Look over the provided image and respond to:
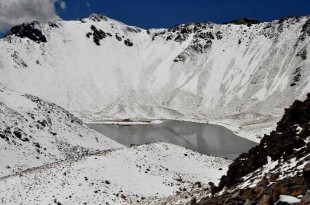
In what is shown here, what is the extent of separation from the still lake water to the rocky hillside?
44.3m

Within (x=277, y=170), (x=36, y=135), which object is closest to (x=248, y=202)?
(x=277, y=170)

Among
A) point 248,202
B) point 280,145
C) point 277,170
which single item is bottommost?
point 248,202

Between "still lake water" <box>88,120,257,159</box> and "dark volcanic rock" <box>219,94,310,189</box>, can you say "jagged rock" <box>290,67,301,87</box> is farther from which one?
"dark volcanic rock" <box>219,94,310,189</box>

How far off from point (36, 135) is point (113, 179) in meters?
14.1

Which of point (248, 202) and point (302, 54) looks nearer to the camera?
point (248, 202)

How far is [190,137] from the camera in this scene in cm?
9719

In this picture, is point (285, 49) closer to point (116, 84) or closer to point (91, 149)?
point (116, 84)

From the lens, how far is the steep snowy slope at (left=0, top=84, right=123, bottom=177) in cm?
4169

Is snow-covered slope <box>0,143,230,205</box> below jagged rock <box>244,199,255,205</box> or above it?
above

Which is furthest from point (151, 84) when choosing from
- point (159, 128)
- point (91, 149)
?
point (91, 149)

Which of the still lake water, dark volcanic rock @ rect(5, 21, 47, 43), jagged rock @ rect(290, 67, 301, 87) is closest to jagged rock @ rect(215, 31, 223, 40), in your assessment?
jagged rock @ rect(290, 67, 301, 87)

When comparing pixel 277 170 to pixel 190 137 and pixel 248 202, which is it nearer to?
pixel 248 202

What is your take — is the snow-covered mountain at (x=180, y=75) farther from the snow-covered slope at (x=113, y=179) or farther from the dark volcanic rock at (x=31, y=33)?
the snow-covered slope at (x=113, y=179)

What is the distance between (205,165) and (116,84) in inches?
5577
